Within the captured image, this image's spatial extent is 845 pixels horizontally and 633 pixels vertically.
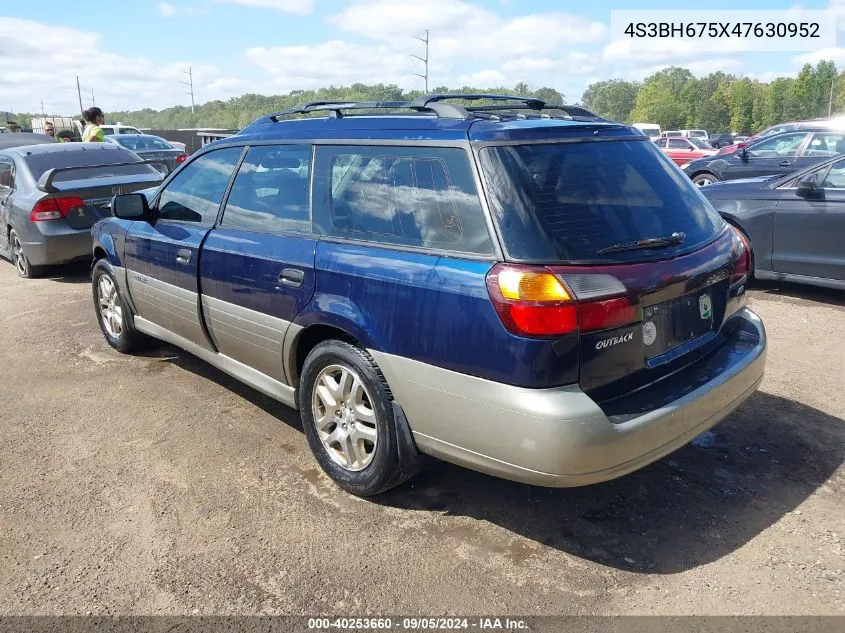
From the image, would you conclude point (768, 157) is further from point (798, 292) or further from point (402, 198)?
point (402, 198)

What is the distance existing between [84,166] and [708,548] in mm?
8113

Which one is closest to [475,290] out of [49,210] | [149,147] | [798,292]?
[798,292]

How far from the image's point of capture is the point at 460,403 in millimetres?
2703

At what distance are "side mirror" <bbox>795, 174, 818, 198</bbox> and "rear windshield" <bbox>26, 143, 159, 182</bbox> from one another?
7406 mm

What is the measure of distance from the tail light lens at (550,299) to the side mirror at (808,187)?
498cm

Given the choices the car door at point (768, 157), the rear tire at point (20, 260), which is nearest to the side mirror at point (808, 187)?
the car door at point (768, 157)

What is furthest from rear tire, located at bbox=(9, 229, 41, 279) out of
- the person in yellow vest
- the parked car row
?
the parked car row

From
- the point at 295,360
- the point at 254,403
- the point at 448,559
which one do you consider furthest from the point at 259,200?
the point at 448,559

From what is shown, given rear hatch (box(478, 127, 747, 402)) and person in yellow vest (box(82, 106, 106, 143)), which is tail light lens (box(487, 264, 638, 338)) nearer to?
rear hatch (box(478, 127, 747, 402))

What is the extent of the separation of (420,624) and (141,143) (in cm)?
1699

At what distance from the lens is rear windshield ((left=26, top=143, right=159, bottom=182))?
8.37 meters

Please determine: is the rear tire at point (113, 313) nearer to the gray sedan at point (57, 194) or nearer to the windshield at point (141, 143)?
the gray sedan at point (57, 194)

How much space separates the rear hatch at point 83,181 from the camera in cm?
790

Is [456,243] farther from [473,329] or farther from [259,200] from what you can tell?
[259,200]
